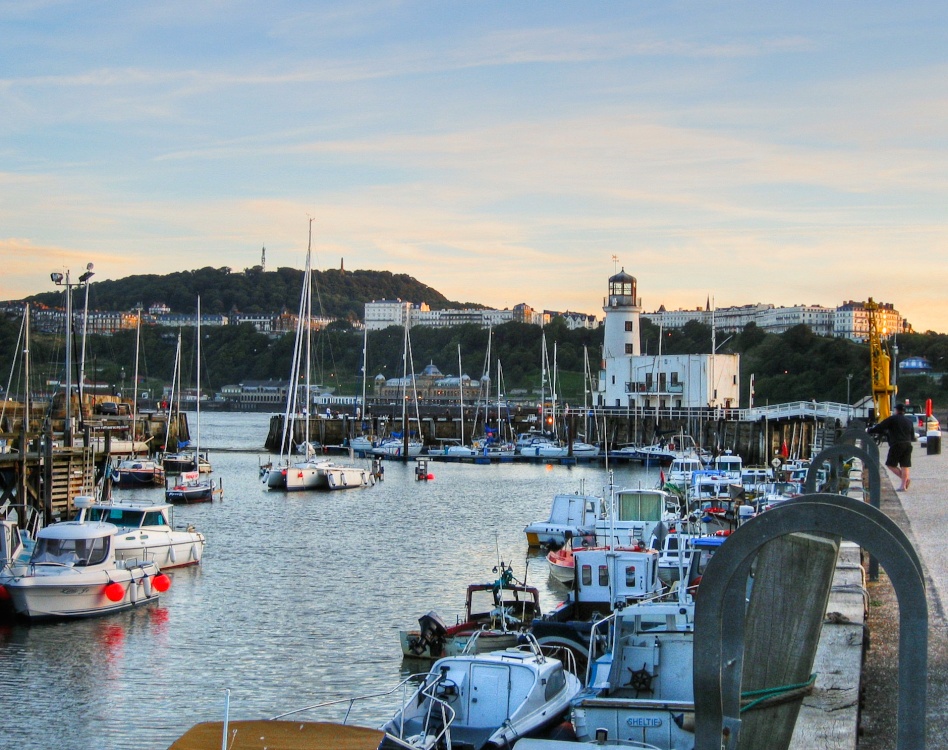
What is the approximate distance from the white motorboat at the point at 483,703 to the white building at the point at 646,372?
267 ft

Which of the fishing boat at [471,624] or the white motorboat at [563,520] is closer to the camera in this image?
the fishing boat at [471,624]

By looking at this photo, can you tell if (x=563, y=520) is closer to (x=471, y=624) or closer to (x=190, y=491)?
(x=471, y=624)

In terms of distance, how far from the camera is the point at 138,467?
214 feet

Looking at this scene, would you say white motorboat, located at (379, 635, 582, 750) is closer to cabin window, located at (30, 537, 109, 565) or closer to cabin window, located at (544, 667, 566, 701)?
cabin window, located at (544, 667, 566, 701)

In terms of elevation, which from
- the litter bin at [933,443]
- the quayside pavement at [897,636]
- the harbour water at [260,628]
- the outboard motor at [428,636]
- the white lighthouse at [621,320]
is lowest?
the harbour water at [260,628]

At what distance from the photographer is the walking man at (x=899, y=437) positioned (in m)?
19.2

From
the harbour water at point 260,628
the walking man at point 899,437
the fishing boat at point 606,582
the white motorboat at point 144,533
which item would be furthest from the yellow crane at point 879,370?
the white motorboat at point 144,533

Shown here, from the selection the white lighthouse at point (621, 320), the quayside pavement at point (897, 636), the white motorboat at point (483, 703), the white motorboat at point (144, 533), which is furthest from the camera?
the white lighthouse at point (621, 320)

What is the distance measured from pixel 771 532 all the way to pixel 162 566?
30.3m

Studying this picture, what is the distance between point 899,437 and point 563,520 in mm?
21250

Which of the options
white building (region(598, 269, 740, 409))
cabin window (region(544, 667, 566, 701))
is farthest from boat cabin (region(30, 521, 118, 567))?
white building (region(598, 269, 740, 409))

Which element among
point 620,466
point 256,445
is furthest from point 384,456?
point 256,445

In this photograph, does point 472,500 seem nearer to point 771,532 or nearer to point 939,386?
point 771,532

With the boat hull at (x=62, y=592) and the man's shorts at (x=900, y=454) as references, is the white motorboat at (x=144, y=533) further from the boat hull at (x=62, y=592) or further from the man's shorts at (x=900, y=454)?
the man's shorts at (x=900, y=454)
